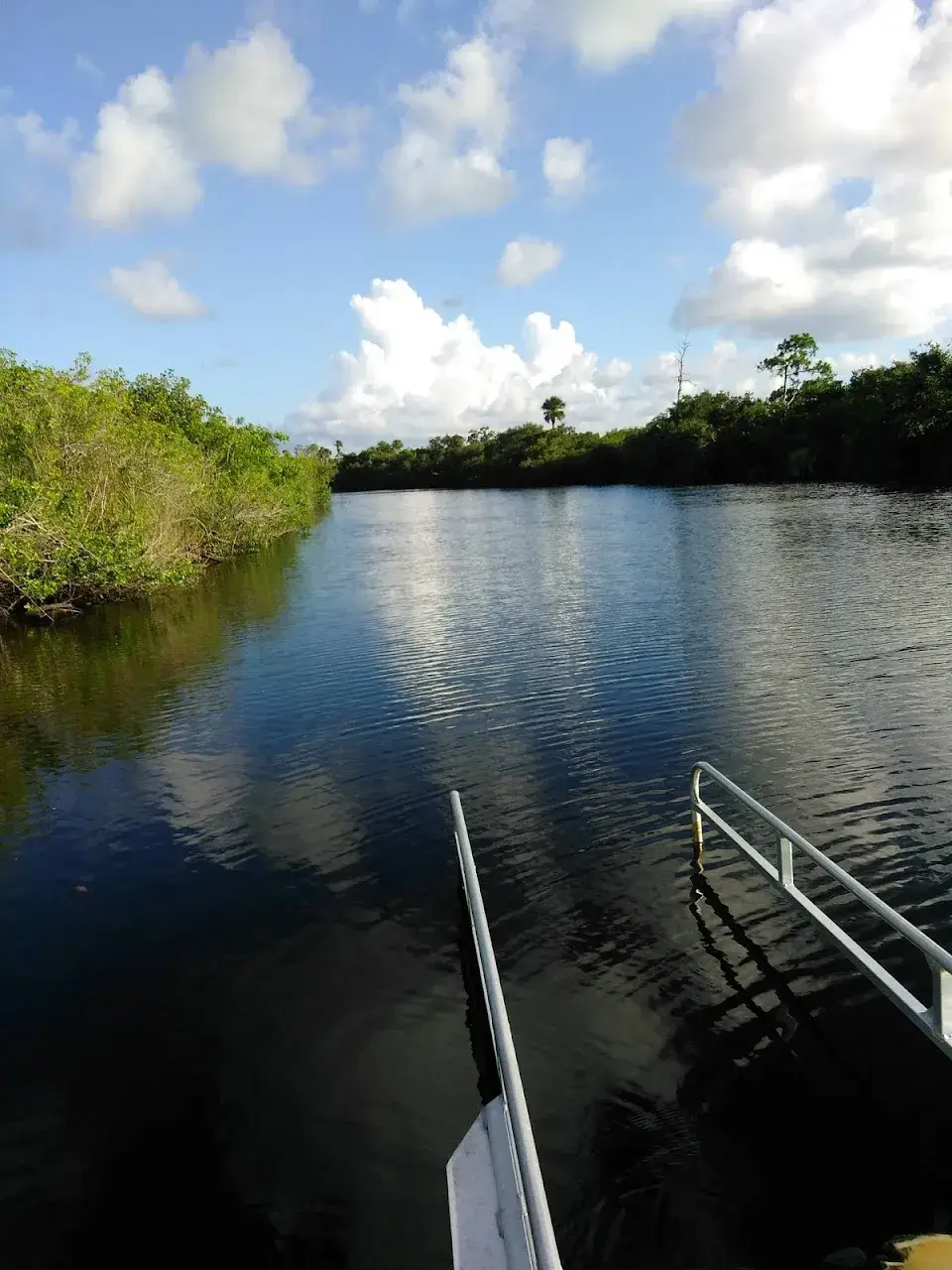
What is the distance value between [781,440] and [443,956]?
323 ft

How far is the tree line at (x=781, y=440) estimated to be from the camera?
73.3 metres

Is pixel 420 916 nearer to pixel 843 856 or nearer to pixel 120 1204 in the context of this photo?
pixel 120 1204

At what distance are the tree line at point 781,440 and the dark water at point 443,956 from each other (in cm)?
6453

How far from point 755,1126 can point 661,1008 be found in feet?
4.43

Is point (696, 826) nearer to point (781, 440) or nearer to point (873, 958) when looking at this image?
point (873, 958)

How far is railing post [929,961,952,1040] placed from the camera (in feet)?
16.0

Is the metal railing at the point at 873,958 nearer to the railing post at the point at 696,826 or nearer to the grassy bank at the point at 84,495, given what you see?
the railing post at the point at 696,826

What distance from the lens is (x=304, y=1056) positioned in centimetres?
679

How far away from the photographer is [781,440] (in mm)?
94938

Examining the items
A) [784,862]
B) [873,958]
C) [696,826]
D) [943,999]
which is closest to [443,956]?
[696,826]

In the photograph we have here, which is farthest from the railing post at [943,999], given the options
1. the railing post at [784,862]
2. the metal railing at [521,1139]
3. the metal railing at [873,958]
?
the metal railing at [521,1139]

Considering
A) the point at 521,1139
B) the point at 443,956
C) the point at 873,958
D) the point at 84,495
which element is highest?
the point at 84,495

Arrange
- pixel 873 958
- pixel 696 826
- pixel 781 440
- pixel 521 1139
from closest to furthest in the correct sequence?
pixel 521 1139 < pixel 873 958 < pixel 696 826 < pixel 781 440

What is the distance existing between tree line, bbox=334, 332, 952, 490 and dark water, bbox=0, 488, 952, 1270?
64530 millimetres
